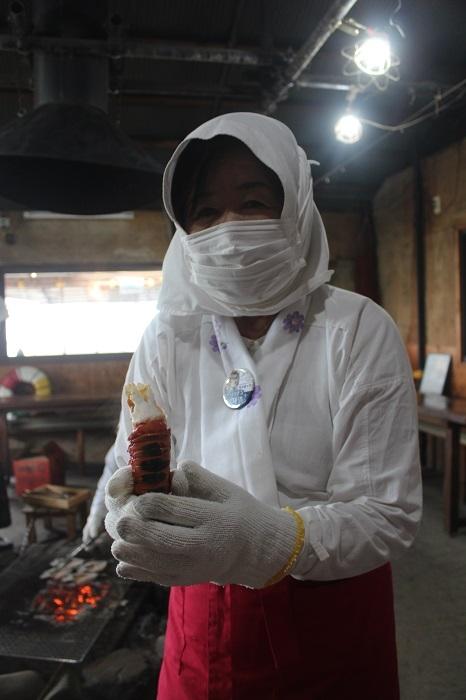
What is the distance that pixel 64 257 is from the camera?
796cm

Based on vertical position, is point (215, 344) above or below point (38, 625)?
above

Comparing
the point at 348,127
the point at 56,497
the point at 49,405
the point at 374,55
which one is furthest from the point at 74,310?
the point at 374,55

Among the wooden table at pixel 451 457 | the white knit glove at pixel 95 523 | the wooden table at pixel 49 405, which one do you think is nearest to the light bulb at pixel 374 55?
the wooden table at pixel 451 457

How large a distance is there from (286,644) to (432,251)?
6468 mm

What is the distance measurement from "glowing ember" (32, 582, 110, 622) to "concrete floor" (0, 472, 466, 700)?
5.95ft

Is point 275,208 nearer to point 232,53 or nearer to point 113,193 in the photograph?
point 113,193

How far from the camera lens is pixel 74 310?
816cm

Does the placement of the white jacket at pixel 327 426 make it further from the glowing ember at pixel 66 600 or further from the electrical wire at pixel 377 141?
the electrical wire at pixel 377 141

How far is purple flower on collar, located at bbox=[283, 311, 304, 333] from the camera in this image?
1.32m

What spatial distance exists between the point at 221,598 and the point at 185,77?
541cm

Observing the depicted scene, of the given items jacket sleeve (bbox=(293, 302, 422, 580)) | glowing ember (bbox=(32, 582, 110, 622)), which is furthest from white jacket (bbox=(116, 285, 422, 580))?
glowing ember (bbox=(32, 582, 110, 622))

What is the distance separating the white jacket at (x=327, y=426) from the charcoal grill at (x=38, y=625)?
5.17 feet

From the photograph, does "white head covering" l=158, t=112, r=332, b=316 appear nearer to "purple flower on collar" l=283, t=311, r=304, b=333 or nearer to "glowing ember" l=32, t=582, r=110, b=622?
"purple flower on collar" l=283, t=311, r=304, b=333

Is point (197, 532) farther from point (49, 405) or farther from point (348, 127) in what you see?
point (49, 405)
